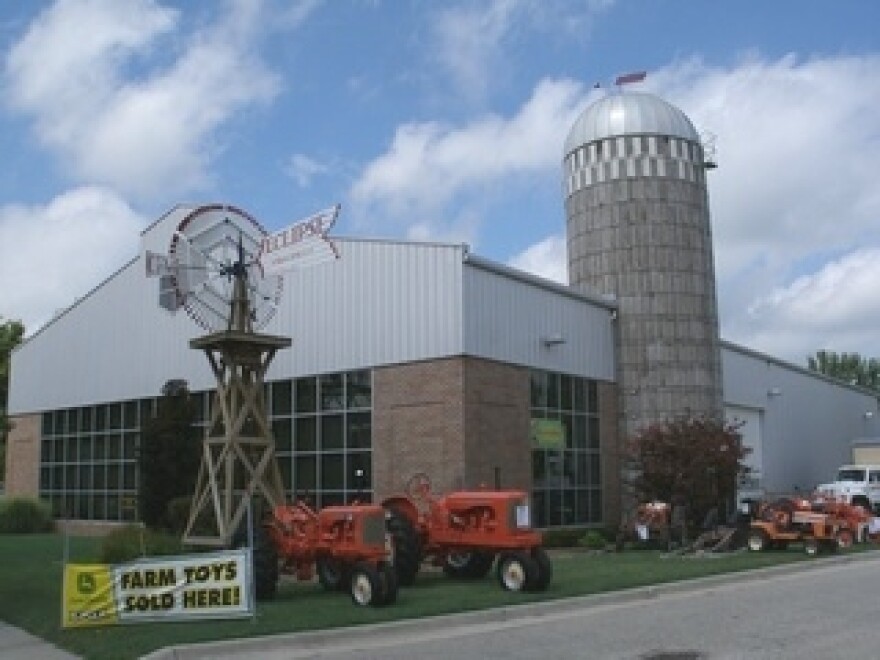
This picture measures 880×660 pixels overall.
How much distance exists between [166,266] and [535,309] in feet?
36.1

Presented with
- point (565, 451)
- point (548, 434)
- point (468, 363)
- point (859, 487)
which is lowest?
point (859, 487)

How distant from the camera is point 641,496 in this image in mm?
28000

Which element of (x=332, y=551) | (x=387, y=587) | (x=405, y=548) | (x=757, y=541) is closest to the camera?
(x=387, y=587)

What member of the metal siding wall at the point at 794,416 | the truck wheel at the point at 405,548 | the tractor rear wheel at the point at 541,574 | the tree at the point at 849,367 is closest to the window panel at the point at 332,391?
the truck wheel at the point at 405,548

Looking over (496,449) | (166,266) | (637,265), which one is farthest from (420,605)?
(637,265)

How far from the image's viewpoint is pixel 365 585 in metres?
14.1

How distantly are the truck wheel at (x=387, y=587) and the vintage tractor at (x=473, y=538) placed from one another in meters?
2.29

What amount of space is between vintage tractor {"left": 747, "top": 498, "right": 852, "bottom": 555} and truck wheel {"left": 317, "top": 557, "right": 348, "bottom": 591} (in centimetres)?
1171

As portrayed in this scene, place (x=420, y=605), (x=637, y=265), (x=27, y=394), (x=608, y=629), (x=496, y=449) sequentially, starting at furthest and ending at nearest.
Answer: (x=27, y=394) < (x=637, y=265) < (x=496, y=449) < (x=420, y=605) < (x=608, y=629)

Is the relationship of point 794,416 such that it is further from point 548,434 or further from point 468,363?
point 468,363

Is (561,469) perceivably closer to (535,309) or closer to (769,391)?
(535,309)

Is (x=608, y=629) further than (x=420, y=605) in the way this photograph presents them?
No

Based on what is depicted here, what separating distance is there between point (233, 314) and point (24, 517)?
19130mm

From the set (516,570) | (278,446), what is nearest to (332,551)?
(516,570)
